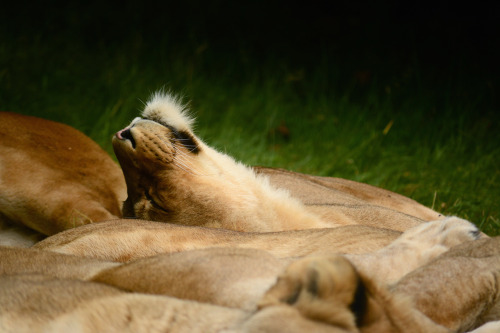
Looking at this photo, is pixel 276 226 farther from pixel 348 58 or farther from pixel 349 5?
pixel 349 5

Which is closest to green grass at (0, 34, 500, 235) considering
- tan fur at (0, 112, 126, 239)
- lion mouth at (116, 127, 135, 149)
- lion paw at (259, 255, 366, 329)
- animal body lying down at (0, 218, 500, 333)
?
tan fur at (0, 112, 126, 239)

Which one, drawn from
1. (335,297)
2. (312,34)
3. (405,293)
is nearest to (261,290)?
(335,297)

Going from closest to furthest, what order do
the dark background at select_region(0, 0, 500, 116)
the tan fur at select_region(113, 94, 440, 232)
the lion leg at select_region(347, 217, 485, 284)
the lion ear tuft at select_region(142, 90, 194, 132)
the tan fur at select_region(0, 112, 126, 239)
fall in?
the lion leg at select_region(347, 217, 485, 284) < the tan fur at select_region(113, 94, 440, 232) < the lion ear tuft at select_region(142, 90, 194, 132) < the tan fur at select_region(0, 112, 126, 239) < the dark background at select_region(0, 0, 500, 116)

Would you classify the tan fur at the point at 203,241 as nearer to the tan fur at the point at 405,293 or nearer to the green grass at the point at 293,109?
the tan fur at the point at 405,293

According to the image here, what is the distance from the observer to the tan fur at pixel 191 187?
114 inches

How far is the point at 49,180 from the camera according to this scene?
3512 millimetres

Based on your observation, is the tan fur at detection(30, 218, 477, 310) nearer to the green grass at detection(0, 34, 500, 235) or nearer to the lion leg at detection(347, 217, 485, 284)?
the lion leg at detection(347, 217, 485, 284)

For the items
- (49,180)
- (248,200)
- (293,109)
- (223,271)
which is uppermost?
(223,271)

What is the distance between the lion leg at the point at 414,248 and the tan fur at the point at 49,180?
1.62 metres

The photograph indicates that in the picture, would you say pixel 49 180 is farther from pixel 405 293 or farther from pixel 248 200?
pixel 405 293

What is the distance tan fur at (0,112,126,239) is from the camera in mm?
3439

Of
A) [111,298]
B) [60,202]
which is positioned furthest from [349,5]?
[111,298]

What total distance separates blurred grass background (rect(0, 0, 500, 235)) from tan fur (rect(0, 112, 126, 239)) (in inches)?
42.9

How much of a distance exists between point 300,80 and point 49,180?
11.3 feet
